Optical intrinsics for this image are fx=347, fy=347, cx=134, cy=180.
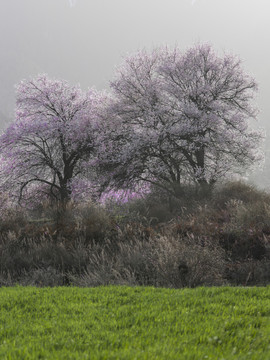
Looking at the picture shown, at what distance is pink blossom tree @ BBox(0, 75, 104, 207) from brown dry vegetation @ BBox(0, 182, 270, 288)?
4008mm

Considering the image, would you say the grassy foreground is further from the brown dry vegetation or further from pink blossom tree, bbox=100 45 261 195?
pink blossom tree, bbox=100 45 261 195

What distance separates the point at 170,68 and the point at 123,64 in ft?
9.88

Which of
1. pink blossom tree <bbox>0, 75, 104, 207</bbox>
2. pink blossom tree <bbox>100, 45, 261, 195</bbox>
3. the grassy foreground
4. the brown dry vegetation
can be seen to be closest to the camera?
the grassy foreground

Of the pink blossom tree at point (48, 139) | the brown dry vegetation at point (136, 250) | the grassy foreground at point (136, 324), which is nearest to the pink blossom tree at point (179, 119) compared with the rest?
the pink blossom tree at point (48, 139)

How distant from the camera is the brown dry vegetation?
24.7 ft

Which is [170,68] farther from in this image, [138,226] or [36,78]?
[138,226]

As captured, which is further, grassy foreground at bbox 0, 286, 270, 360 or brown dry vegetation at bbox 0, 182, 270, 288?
brown dry vegetation at bbox 0, 182, 270, 288

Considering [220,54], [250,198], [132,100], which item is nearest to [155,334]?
[250,198]

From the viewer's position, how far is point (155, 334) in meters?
3.81

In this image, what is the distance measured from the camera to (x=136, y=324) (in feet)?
13.8

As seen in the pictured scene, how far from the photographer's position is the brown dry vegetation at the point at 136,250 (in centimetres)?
752

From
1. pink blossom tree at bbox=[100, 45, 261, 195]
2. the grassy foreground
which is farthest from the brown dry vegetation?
pink blossom tree at bbox=[100, 45, 261, 195]

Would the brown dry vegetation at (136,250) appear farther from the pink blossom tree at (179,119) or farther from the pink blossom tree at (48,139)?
the pink blossom tree at (48,139)

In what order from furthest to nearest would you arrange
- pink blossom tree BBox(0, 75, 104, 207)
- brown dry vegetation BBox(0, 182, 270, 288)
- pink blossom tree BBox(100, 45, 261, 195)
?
pink blossom tree BBox(0, 75, 104, 207) < pink blossom tree BBox(100, 45, 261, 195) < brown dry vegetation BBox(0, 182, 270, 288)
